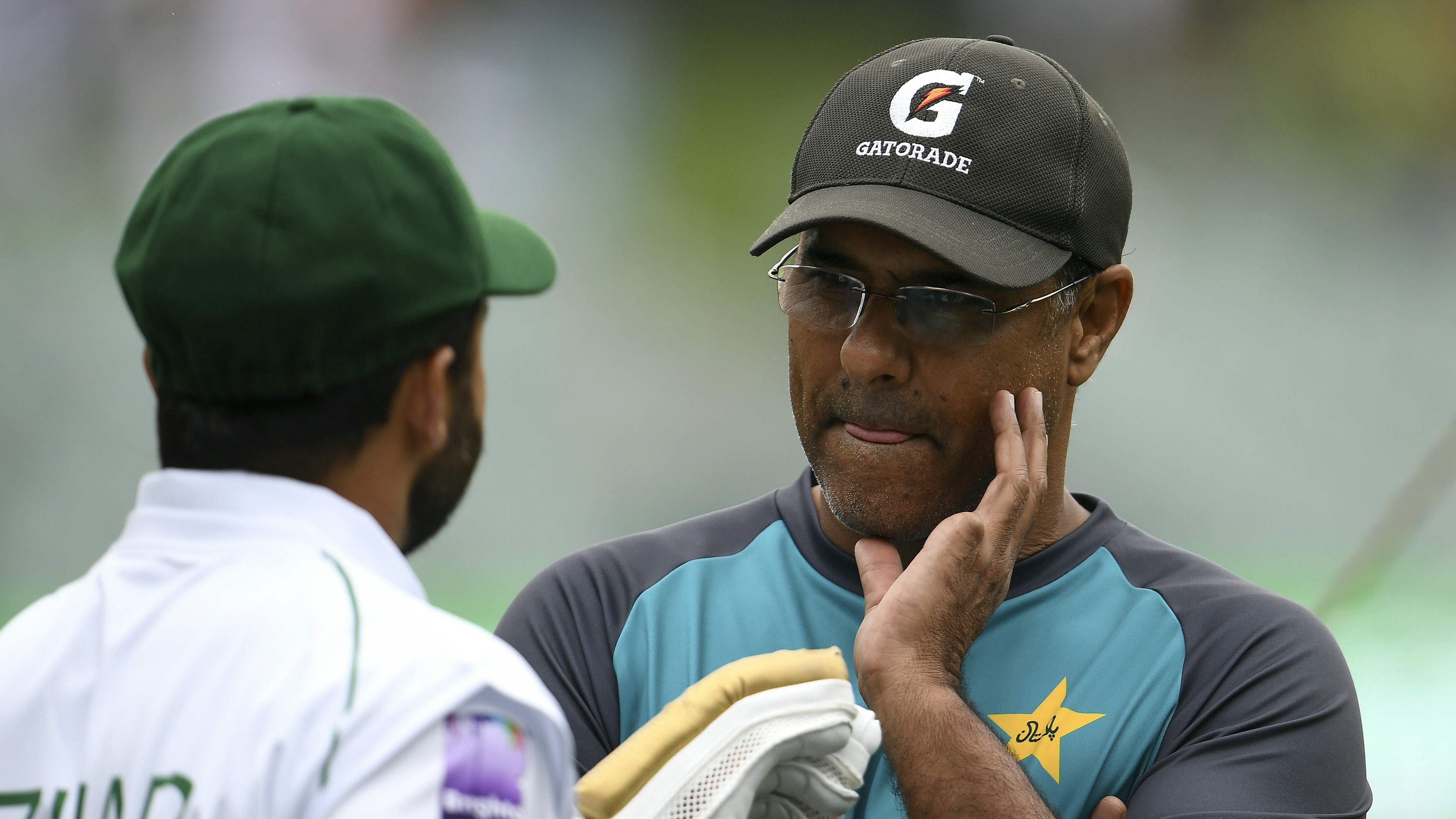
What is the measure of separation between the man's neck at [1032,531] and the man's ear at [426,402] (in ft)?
2.74

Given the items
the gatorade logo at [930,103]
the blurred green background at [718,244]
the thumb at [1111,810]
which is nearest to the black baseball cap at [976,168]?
the gatorade logo at [930,103]

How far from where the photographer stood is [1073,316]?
187cm

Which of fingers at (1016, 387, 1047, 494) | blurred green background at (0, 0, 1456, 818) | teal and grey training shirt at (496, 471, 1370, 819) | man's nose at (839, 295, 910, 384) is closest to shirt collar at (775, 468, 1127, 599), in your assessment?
teal and grey training shirt at (496, 471, 1370, 819)

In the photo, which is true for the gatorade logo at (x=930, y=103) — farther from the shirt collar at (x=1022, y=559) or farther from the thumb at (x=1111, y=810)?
the thumb at (x=1111, y=810)

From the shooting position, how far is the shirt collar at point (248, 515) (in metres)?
0.98

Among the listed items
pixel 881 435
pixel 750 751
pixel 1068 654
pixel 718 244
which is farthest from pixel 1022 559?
pixel 718 244

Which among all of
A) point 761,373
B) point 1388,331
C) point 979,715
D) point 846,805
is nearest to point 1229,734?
point 979,715

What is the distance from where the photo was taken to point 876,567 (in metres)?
1.72

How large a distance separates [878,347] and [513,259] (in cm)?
73

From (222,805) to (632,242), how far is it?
4.20m

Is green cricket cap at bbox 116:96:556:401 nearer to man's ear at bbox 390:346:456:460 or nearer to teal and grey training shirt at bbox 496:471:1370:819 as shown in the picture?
man's ear at bbox 390:346:456:460

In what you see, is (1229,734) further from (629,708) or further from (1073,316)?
(629,708)

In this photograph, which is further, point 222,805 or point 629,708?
point 629,708

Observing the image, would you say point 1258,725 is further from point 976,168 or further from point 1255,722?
point 976,168
